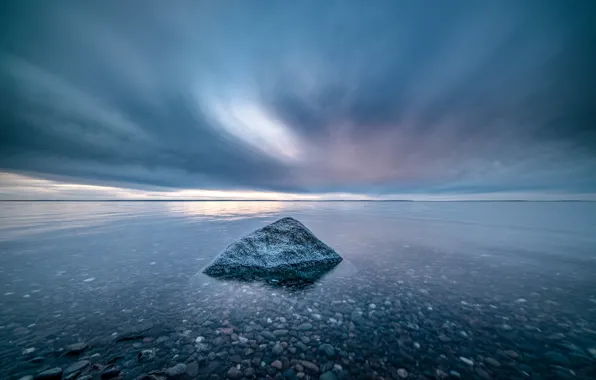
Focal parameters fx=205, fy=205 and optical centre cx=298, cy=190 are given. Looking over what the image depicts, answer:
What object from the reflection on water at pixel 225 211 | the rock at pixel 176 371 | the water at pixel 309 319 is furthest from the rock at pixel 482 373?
the reflection on water at pixel 225 211

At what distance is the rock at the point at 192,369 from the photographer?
3.76 m

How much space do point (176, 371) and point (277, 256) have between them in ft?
20.0

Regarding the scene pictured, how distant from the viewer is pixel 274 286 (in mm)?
7820

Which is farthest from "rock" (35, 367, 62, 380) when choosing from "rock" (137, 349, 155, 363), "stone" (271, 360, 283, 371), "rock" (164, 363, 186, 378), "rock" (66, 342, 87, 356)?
"stone" (271, 360, 283, 371)

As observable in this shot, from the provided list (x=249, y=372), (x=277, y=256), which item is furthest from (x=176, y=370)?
A: (x=277, y=256)

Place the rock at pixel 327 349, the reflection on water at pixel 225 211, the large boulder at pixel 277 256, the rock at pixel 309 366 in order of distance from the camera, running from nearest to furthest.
Answer: 1. the rock at pixel 309 366
2. the rock at pixel 327 349
3. the large boulder at pixel 277 256
4. the reflection on water at pixel 225 211

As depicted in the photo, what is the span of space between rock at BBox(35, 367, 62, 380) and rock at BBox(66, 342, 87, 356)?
0.47m

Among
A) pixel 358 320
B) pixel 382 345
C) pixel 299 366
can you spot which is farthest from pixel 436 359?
pixel 299 366

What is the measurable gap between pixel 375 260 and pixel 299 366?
26.1 ft

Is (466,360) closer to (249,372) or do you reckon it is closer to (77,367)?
(249,372)

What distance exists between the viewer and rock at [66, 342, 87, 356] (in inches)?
165

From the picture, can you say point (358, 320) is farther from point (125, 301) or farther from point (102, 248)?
point (102, 248)

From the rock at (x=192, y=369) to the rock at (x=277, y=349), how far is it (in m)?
1.46

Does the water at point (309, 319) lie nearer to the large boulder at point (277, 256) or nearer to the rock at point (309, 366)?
the rock at point (309, 366)
